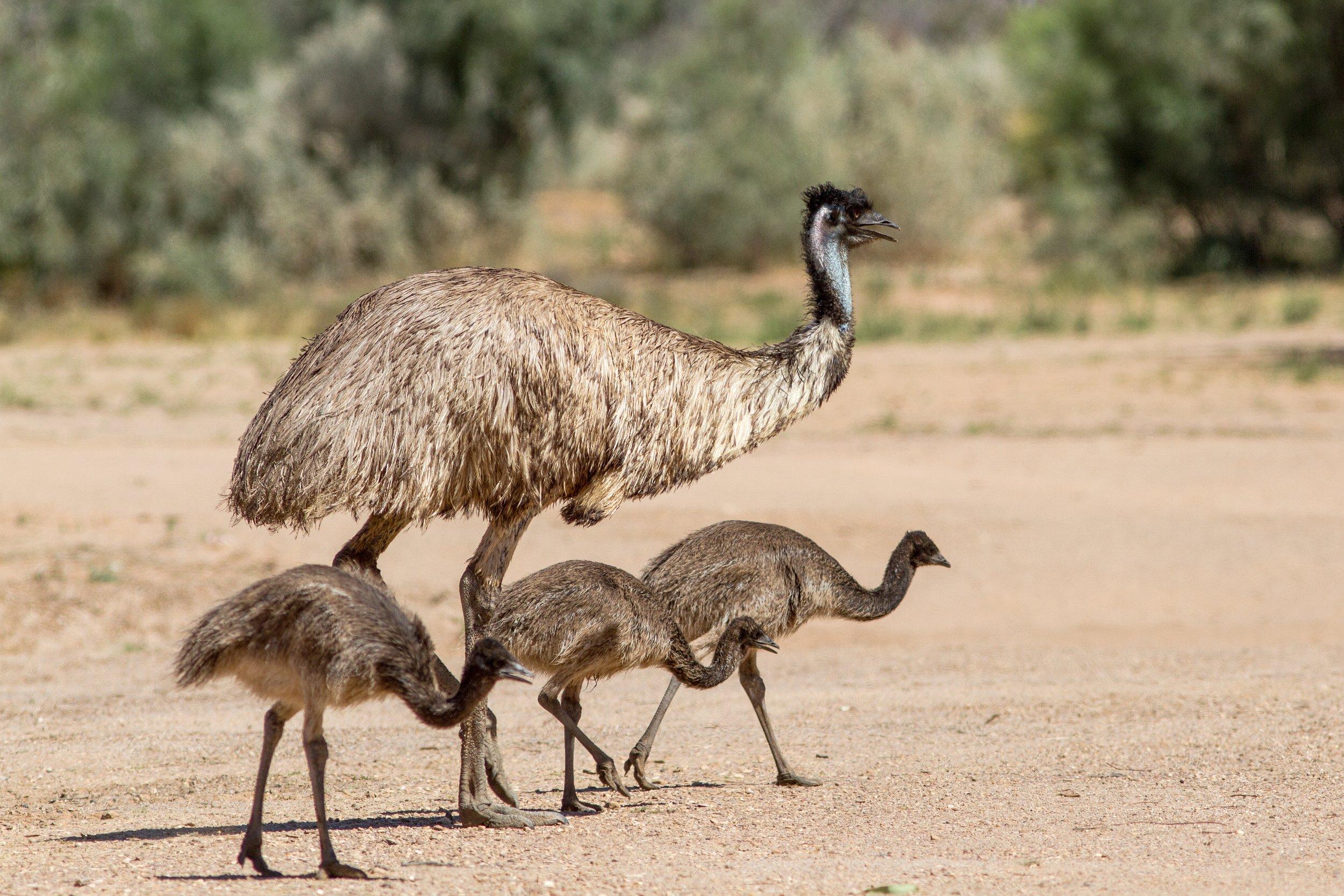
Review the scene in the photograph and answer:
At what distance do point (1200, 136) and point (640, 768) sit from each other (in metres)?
25.7

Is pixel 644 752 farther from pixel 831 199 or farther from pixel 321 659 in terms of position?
pixel 831 199

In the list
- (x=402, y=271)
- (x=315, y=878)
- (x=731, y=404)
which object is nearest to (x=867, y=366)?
(x=402, y=271)

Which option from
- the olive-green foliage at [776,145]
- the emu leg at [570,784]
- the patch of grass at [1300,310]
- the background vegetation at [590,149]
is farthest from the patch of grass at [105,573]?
the olive-green foliage at [776,145]

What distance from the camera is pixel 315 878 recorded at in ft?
15.9

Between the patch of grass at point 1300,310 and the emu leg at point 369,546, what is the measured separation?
1944cm

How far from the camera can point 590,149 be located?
120 feet

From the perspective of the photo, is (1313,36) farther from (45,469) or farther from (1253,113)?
(45,469)

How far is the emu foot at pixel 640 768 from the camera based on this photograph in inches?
247

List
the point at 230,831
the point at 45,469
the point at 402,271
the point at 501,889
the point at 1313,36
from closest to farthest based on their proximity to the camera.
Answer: the point at 501,889 < the point at 230,831 < the point at 45,469 < the point at 402,271 < the point at 1313,36

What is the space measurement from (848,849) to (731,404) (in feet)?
5.30

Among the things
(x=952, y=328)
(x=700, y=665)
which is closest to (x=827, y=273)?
(x=700, y=665)

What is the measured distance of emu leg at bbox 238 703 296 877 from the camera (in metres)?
4.89

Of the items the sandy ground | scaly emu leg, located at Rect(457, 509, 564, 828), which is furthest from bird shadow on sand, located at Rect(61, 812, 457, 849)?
scaly emu leg, located at Rect(457, 509, 564, 828)

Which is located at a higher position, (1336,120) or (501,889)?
(1336,120)
